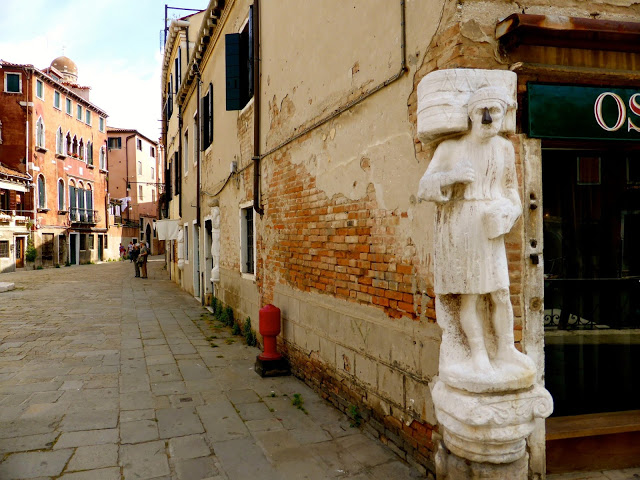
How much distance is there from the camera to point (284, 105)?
600 centimetres

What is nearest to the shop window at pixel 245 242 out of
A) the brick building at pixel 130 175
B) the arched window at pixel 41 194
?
the arched window at pixel 41 194

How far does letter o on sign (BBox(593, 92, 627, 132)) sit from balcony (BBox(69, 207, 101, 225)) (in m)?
32.5

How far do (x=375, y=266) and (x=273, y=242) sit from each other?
8.74 feet

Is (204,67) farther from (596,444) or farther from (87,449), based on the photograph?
(596,444)

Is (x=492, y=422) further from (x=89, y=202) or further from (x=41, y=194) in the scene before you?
(x=89, y=202)

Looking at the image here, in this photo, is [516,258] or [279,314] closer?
[516,258]

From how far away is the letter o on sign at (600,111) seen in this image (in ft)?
10.4

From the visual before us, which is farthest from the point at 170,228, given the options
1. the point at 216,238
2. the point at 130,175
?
the point at 130,175

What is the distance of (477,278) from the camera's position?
2.68 m

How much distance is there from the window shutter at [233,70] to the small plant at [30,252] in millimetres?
22804

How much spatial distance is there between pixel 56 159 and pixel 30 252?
21.6 ft

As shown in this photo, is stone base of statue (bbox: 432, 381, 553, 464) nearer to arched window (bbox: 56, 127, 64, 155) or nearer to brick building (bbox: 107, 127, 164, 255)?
arched window (bbox: 56, 127, 64, 155)

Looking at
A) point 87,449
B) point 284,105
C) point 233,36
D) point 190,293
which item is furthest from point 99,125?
point 87,449

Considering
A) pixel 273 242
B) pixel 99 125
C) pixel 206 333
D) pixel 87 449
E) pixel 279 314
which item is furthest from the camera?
pixel 99 125
